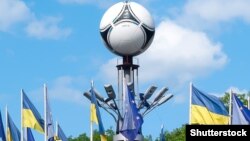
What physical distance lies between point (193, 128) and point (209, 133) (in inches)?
14.7

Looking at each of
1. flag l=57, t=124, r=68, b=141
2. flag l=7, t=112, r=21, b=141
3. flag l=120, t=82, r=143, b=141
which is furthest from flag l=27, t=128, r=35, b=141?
flag l=120, t=82, r=143, b=141

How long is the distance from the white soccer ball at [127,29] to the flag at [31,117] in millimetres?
16364

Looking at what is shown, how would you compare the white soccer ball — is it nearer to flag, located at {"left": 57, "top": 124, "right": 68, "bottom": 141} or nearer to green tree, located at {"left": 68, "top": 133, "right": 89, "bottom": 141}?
flag, located at {"left": 57, "top": 124, "right": 68, "bottom": 141}

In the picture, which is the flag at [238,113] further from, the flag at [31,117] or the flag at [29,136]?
the flag at [29,136]

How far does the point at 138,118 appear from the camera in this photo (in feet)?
112

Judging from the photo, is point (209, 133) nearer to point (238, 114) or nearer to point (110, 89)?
point (238, 114)

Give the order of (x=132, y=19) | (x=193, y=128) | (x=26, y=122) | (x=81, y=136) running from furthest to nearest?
(x=81, y=136) → (x=132, y=19) → (x=26, y=122) → (x=193, y=128)

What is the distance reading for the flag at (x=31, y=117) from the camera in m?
32.7

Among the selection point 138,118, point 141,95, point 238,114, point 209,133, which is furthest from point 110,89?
point 209,133

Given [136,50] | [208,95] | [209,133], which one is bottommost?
[209,133]

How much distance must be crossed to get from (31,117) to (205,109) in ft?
26.3

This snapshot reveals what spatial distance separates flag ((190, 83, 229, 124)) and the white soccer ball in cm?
2027

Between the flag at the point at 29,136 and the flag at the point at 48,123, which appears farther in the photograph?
the flag at the point at 29,136

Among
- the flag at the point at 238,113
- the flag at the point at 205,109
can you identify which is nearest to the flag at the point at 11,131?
the flag at the point at 205,109
